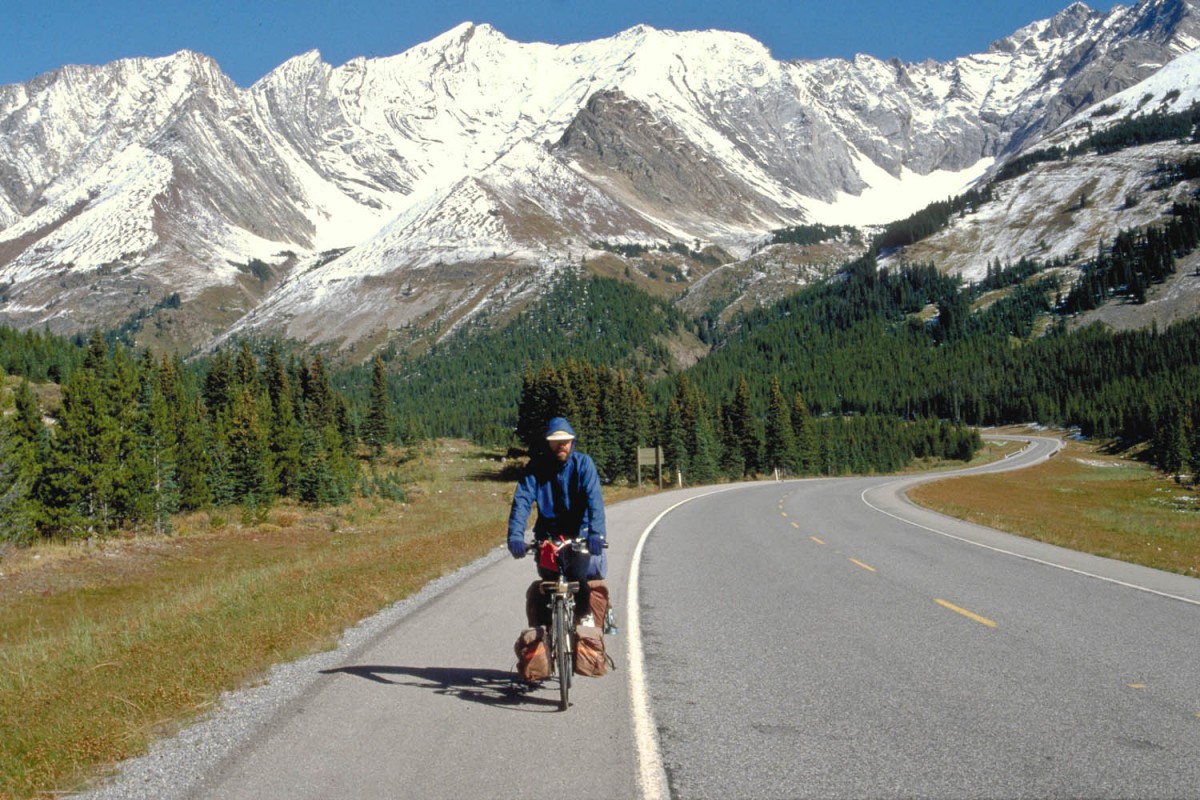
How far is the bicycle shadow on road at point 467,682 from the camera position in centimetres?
778

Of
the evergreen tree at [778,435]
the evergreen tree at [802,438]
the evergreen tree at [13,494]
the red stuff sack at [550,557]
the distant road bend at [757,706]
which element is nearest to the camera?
the distant road bend at [757,706]

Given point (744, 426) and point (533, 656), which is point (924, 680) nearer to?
point (533, 656)

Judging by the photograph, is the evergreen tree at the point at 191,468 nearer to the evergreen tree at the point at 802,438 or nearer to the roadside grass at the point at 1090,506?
the roadside grass at the point at 1090,506

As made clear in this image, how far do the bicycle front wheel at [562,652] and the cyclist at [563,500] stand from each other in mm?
371

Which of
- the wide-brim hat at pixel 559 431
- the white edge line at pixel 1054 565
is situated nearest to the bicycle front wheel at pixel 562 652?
the wide-brim hat at pixel 559 431

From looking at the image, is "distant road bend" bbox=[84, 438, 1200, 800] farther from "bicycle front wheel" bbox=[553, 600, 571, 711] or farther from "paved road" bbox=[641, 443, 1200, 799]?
"bicycle front wheel" bbox=[553, 600, 571, 711]

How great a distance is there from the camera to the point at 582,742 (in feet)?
21.5

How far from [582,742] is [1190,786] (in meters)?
4.16

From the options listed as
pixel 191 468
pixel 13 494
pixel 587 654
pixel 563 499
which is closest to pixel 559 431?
pixel 563 499

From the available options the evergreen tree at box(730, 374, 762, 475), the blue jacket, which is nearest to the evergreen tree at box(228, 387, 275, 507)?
the blue jacket

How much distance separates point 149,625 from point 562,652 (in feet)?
30.3

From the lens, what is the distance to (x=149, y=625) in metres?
13.4

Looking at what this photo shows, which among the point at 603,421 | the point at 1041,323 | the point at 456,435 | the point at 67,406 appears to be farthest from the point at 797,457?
the point at 1041,323

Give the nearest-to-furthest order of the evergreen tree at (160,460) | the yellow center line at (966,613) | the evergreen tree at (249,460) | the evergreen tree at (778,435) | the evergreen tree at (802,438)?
the yellow center line at (966,613) < the evergreen tree at (160,460) < the evergreen tree at (249,460) < the evergreen tree at (778,435) < the evergreen tree at (802,438)
